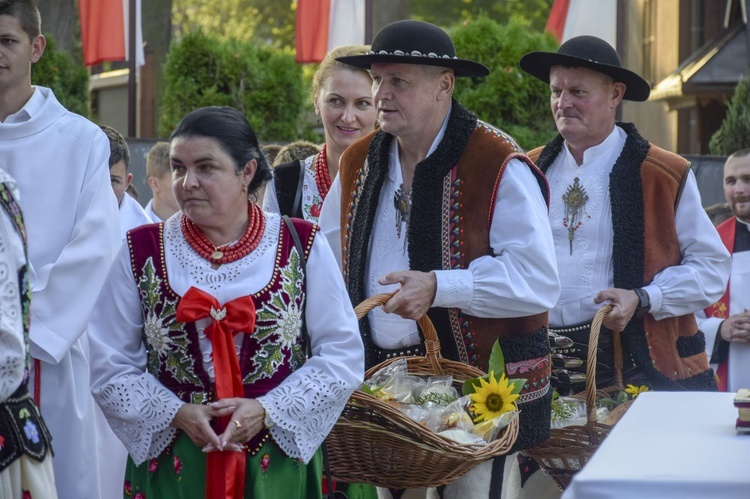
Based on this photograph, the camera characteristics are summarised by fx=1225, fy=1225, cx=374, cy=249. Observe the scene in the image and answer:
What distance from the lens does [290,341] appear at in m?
3.41

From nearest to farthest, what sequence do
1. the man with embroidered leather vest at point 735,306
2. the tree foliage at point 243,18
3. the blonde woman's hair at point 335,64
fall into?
the blonde woman's hair at point 335,64 → the man with embroidered leather vest at point 735,306 → the tree foliage at point 243,18

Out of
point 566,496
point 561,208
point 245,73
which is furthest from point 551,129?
point 566,496

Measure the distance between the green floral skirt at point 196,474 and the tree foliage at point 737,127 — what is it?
972cm

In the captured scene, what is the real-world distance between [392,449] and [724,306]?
11.9ft

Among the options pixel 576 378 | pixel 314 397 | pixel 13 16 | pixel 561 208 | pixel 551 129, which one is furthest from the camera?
pixel 551 129

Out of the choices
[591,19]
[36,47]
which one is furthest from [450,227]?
[591,19]

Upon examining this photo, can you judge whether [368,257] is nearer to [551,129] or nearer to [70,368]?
[70,368]

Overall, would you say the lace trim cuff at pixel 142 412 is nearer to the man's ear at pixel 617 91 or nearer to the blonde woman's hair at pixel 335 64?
the blonde woman's hair at pixel 335 64

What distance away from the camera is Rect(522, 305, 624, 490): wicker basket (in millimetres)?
4215

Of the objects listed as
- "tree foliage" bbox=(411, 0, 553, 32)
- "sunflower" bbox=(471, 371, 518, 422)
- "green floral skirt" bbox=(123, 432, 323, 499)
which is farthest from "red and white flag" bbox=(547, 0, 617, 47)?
"tree foliage" bbox=(411, 0, 553, 32)

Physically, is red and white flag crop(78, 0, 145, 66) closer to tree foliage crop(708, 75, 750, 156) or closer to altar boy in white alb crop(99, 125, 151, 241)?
tree foliage crop(708, 75, 750, 156)

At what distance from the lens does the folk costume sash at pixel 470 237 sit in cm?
398

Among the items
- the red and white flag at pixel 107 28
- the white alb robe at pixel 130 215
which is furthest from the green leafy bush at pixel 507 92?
the white alb robe at pixel 130 215

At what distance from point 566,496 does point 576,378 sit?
2.86 metres
